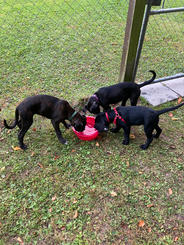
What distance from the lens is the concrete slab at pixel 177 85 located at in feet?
16.5

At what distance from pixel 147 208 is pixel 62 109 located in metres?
2.08

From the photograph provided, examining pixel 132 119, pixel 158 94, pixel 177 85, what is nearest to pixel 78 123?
pixel 132 119

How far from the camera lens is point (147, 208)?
2.92m

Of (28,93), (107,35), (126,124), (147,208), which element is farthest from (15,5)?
(147,208)

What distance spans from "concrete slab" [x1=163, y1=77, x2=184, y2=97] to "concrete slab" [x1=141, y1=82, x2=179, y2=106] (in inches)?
4.3

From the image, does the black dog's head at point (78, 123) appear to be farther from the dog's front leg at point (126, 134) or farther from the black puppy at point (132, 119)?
the dog's front leg at point (126, 134)

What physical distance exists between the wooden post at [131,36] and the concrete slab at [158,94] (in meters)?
0.61

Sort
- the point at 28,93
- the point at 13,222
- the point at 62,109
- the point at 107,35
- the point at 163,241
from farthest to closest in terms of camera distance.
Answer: the point at 107,35, the point at 28,93, the point at 62,109, the point at 13,222, the point at 163,241

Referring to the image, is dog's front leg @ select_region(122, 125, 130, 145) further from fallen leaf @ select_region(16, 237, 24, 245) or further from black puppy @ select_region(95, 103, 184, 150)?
fallen leaf @ select_region(16, 237, 24, 245)

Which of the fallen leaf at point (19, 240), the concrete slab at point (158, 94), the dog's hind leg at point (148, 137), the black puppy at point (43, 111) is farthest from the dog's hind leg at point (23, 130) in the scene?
the concrete slab at point (158, 94)

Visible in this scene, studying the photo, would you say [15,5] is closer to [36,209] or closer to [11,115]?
[11,115]

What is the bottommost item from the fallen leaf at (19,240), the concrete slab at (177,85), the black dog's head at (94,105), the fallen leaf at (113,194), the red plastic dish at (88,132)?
the fallen leaf at (19,240)

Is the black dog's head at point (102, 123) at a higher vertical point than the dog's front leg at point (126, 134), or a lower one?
higher

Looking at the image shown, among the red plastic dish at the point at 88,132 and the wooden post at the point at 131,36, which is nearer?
the wooden post at the point at 131,36
